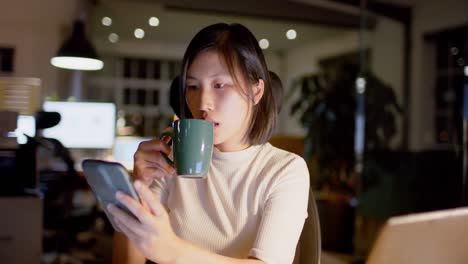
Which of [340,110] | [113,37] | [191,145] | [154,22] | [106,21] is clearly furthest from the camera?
[113,37]

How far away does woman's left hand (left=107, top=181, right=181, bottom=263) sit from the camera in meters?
0.62

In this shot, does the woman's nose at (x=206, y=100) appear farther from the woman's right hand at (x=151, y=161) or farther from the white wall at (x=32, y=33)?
the white wall at (x=32, y=33)

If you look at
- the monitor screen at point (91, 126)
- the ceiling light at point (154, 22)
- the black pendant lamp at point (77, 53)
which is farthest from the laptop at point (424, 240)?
the ceiling light at point (154, 22)

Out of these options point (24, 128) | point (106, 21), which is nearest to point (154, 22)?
point (106, 21)

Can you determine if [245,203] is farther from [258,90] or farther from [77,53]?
[77,53]

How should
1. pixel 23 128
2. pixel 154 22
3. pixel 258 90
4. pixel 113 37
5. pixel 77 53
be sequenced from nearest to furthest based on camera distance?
pixel 258 90
pixel 23 128
pixel 77 53
pixel 154 22
pixel 113 37

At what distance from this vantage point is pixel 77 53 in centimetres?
273

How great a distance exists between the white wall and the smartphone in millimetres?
949

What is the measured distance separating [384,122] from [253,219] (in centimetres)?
381

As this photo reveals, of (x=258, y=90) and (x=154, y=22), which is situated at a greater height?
(x=154, y=22)

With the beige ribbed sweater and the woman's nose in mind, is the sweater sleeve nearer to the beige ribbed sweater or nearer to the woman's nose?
the beige ribbed sweater

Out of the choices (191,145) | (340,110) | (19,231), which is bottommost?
(19,231)

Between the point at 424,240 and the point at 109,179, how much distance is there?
54 cm

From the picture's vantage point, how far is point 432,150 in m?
4.61
